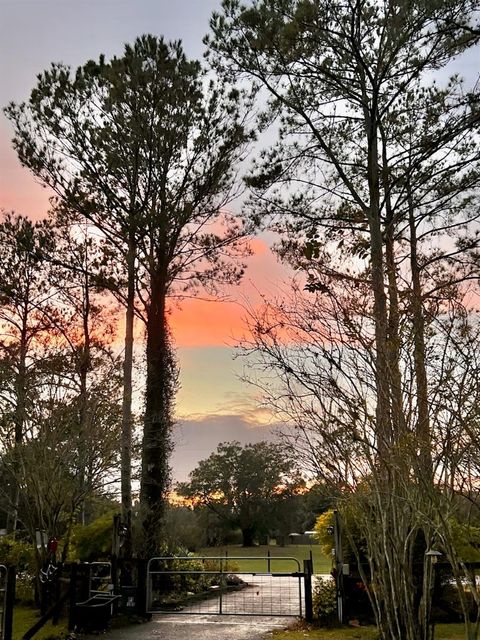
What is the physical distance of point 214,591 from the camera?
476 inches

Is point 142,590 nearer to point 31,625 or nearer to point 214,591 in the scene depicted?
point 31,625

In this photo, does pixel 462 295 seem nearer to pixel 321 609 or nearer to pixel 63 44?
pixel 321 609

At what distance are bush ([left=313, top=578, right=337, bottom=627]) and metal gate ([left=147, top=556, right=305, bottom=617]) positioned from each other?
337 mm

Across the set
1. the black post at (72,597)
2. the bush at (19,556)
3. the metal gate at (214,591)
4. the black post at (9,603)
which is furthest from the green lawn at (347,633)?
the bush at (19,556)

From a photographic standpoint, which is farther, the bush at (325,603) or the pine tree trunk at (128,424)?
the pine tree trunk at (128,424)

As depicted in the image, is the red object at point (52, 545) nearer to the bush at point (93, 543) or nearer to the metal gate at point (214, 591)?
the metal gate at point (214, 591)

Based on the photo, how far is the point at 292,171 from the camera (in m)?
10.2

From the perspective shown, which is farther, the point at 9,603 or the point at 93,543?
the point at 93,543

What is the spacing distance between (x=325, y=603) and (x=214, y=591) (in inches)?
179

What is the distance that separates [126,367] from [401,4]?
26.6ft

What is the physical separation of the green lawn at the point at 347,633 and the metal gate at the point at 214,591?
0.77 metres

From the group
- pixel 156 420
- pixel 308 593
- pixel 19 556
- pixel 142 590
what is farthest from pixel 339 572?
pixel 19 556

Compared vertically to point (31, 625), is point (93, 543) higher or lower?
higher

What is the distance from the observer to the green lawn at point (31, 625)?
7473 millimetres
